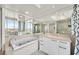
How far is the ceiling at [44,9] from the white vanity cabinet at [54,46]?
45cm

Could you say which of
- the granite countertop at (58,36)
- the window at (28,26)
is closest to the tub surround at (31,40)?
the granite countertop at (58,36)

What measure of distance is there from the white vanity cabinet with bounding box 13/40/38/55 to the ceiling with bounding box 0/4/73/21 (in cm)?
53

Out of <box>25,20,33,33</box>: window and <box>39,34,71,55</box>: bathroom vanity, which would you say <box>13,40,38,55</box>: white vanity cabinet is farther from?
<box>25,20,33,33</box>: window

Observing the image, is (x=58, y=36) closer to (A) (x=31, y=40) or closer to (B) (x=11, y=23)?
(A) (x=31, y=40)

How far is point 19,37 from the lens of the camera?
1.74 m

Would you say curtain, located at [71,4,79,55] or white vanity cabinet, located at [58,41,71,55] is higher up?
curtain, located at [71,4,79,55]

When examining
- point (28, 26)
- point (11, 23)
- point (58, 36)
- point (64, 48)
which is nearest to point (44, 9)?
point (28, 26)

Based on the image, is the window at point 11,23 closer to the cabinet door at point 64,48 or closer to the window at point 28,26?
the window at point 28,26

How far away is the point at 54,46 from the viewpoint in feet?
5.65

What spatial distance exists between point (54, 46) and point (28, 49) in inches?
19.8

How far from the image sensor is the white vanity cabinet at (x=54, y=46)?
1.66 m

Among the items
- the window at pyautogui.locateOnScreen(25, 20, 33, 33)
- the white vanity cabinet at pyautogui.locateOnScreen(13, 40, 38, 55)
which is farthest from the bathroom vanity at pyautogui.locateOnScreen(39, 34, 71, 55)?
the window at pyautogui.locateOnScreen(25, 20, 33, 33)

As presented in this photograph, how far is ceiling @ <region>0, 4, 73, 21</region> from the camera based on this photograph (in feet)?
5.50
